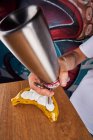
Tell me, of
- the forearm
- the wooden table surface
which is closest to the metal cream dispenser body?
the wooden table surface

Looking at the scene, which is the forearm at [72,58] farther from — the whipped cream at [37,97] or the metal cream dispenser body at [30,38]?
the metal cream dispenser body at [30,38]

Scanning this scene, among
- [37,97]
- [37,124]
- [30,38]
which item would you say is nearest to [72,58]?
[37,97]

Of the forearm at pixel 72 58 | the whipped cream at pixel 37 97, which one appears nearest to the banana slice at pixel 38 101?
the whipped cream at pixel 37 97

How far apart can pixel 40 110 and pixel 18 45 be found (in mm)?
445

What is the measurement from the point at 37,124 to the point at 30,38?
1.35 ft

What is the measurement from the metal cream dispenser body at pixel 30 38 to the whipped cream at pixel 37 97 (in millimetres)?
286

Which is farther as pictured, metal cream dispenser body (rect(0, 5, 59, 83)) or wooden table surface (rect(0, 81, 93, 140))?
wooden table surface (rect(0, 81, 93, 140))

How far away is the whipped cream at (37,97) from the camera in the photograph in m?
0.92

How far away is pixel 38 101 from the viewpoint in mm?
948

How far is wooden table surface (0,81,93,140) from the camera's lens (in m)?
0.79

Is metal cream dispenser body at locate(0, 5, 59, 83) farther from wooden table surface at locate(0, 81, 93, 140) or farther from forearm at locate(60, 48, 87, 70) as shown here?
forearm at locate(60, 48, 87, 70)

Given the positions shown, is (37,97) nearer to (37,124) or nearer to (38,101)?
(38,101)

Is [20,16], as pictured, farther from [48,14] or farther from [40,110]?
[48,14]

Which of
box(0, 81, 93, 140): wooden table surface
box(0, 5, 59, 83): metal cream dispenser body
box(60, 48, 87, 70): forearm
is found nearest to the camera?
box(0, 5, 59, 83): metal cream dispenser body
